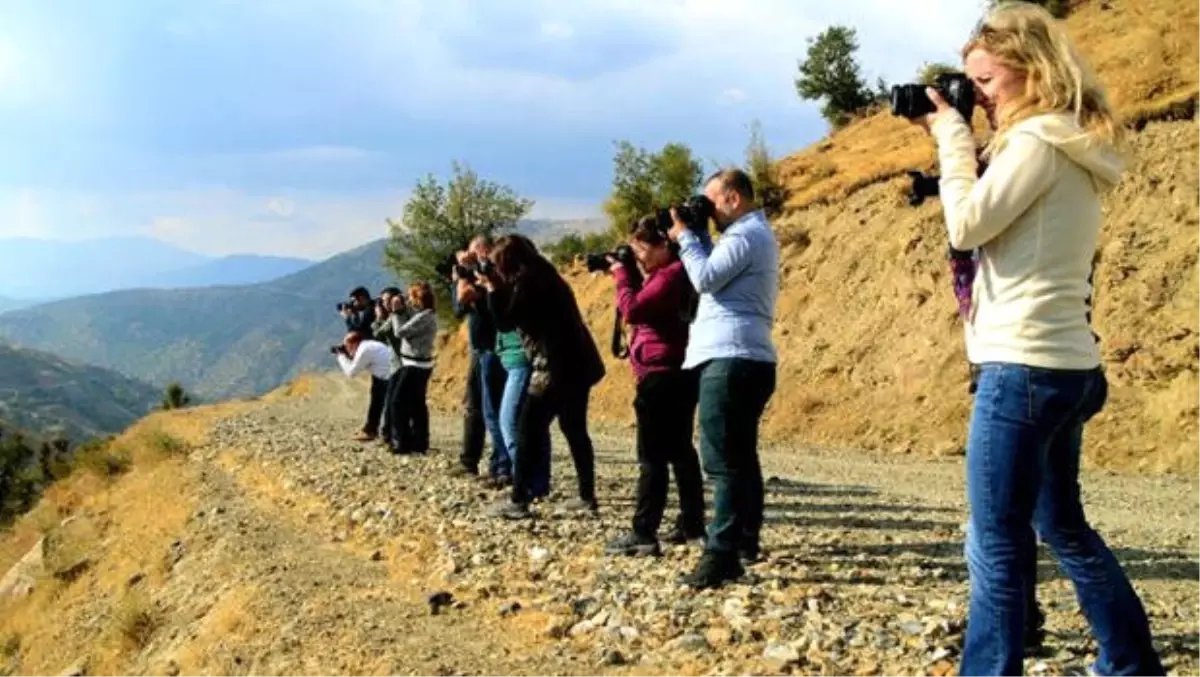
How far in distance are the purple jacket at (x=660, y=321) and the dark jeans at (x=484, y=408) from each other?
3.07 metres

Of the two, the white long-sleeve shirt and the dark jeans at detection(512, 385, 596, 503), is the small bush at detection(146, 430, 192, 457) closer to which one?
the white long-sleeve shirt

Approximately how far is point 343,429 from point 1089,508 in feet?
40.0

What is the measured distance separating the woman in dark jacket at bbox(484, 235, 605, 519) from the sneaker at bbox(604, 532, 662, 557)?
1398 mm

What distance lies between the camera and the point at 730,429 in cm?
551

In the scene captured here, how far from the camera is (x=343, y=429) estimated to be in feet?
58.1

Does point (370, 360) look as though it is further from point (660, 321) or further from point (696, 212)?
point (696, 212)

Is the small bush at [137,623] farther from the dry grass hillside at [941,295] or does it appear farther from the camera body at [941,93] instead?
the dry grass hillside at [941,295]

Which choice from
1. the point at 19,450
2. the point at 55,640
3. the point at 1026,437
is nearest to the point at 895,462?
the point at 55,640

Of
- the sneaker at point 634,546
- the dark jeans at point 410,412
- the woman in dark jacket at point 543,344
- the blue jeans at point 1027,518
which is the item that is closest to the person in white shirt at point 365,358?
the dark jeans at point 410,412

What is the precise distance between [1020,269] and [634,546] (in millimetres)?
4045

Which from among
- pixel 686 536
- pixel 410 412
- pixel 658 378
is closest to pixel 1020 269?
pixel 658 378

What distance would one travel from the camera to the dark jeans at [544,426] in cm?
797

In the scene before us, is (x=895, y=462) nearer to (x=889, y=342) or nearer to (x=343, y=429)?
(x=889, y=342)

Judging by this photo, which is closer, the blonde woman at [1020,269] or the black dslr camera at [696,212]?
the blonde woman at [1020,269]
